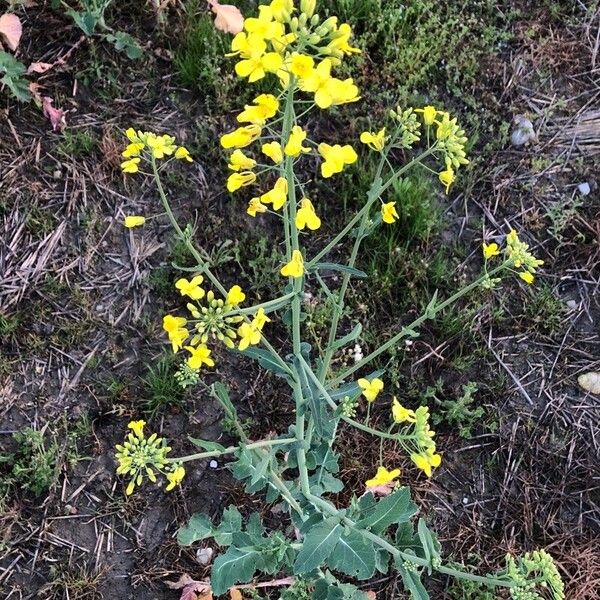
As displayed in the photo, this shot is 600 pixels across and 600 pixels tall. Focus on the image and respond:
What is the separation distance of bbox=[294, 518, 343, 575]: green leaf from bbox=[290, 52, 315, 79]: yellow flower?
117 cm

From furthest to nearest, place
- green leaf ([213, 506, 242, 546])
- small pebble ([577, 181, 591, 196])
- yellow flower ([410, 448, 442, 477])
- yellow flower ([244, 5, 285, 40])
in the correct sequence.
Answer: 1. small pebble ([577, 181, 591, 196])
2. green leaf ([213, 506, 242, 546])
3. yellow flower ([410, 448, 442, 477])
4. yellow flower ([244, 5, 285, 40])

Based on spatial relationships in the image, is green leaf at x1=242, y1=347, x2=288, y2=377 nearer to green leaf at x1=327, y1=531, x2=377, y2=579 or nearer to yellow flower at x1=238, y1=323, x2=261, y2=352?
yellow flower at x1=238, y1=323, x2=261, y2=352

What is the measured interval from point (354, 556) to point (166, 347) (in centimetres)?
127

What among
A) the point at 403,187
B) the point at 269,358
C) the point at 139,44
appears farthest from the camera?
the point at 139,44

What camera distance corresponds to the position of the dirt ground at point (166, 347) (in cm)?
267

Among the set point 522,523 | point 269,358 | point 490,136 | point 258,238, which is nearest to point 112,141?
point 258,238

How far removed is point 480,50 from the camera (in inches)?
133

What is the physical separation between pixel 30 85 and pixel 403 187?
5.34 ft

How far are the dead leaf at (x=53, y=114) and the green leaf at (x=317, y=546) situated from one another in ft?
→ 6.73

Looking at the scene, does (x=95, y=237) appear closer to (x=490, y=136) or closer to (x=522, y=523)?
(x=490, y=136)

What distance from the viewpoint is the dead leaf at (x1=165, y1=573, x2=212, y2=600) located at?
2.54 metres

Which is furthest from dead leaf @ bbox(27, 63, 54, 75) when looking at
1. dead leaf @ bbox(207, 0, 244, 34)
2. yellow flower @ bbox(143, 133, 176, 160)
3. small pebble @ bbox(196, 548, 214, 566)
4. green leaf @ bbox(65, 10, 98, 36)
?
small pebble @ bbox(196, 548, 214, 566)

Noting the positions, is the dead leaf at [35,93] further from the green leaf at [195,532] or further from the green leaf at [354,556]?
the green leaf at [354,556]

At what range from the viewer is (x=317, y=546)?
1.88 m
